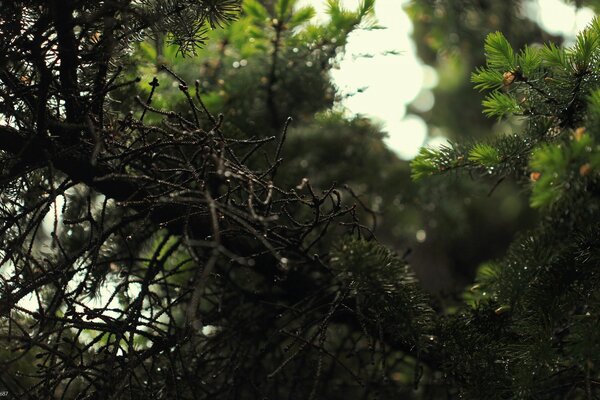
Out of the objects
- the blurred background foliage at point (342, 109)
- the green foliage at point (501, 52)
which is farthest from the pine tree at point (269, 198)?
the blurred background foliage at point (342, 109)

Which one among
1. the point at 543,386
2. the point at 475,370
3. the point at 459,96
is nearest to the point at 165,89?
the point at 475,370

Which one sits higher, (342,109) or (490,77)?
(342,109)

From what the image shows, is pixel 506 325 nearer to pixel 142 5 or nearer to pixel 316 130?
pixel 142 5

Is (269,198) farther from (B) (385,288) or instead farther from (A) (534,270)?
(A) (534,270)

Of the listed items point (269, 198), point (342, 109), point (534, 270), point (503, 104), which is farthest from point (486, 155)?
point (342, 109)

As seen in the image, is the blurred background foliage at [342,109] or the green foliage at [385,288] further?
the blurred background foliage at [342,109]

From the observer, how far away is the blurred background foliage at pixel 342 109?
5.12ft

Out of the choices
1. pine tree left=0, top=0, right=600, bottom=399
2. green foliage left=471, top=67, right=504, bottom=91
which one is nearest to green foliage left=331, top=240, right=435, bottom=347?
pine tree left=0, top=0, right=600, bottom=399

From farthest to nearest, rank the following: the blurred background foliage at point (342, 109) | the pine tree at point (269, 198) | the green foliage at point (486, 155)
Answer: the blurred background foliage at point (342, 109), the green foliage at point (486, 155), the pine tree at point (269, 198)

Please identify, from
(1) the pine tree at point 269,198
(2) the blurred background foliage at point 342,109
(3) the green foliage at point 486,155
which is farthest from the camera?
(2) the blurred background foliage at point 342,109

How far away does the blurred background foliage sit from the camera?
5.12 feet

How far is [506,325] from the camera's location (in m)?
1.13

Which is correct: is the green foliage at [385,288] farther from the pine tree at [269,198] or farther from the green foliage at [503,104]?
the green foliage at [503,104]

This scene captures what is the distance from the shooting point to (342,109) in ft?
5.73
